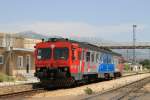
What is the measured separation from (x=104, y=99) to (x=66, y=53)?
7.93 metres

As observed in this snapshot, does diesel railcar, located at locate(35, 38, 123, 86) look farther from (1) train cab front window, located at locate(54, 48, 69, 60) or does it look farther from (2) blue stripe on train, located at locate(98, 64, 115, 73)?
(2) blue stripe on train, located at locate(98, 64, 115, 73)

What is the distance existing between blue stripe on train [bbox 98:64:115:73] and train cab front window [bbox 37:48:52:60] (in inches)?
311

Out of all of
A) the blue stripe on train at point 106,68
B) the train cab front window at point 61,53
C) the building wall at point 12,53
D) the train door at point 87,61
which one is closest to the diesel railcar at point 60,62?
the train cab front window at point 61,53

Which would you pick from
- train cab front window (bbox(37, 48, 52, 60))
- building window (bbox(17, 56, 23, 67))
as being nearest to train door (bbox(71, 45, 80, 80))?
train cab front window (bbox(37, 48, 52, 60))

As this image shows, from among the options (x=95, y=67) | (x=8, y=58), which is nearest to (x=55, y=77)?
(x=95, y=67)

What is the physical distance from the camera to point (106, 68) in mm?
38469

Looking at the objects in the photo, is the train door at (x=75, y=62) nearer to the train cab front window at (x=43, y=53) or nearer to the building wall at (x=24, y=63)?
the train cab front window at (x=43, y=53)

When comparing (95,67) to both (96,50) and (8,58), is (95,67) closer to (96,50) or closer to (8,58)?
(96,50)

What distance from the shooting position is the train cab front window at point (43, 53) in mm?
27947

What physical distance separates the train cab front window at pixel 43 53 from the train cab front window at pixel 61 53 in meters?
0.42

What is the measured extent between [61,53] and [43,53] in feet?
4.12

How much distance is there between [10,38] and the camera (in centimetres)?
4828

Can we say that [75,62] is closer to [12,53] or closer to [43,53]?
[43,53]

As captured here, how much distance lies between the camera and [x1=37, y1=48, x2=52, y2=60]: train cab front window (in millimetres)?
27947
